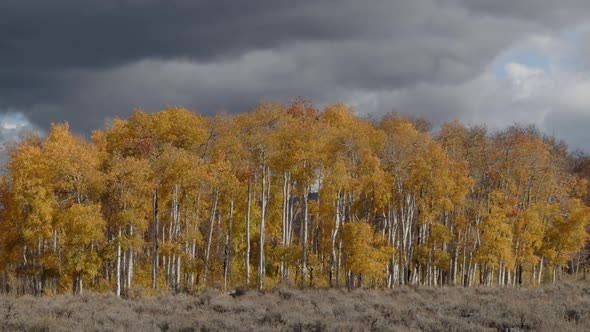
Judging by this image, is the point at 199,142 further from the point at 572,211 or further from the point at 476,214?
the point at 572,211

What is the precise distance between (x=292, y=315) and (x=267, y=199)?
26.7m

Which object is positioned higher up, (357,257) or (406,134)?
(406,134)

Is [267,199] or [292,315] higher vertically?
[267,199]

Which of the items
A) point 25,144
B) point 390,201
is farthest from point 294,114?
point 25,144

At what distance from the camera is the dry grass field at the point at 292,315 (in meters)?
21.9

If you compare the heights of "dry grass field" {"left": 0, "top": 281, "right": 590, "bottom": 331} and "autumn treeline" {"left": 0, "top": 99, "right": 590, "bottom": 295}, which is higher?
"autumn treeline" {"left": 0, "top": 99, "right": 590, "bottom": 295}

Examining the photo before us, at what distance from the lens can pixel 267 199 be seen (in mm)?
50688

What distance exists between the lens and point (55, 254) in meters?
44.7

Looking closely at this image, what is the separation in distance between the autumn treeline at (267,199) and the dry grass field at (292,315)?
11.3 m

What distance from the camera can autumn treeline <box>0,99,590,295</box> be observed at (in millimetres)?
43406

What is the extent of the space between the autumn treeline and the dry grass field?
11295 mm

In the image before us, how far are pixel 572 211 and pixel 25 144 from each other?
52.7 meters

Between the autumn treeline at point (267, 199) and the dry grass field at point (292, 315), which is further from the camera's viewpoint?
the autumn treeline at point (267, 199)

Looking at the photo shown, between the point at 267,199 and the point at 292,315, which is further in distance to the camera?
the point at 267,199
